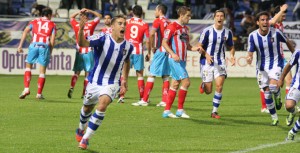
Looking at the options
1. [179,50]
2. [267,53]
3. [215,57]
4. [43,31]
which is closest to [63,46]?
[43,31]

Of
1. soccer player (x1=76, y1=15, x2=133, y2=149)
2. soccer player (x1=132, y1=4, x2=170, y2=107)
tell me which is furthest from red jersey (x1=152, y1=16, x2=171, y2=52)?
soccer player (x1=76, y1=15, x2=133, y2=149)

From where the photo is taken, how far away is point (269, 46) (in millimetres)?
16328

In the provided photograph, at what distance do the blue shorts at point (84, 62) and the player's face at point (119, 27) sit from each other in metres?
9.80

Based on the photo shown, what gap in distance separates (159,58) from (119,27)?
7395mm

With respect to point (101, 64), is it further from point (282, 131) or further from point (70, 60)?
point (70, 60)

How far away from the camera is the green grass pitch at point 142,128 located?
12625mm

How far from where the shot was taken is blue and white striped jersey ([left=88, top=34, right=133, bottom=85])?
12.4 meters

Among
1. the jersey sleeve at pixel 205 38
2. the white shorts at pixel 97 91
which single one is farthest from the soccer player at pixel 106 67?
the jersey sleeve at pixel 205 38

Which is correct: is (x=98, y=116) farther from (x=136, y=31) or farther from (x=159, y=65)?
(x=136, y=31)

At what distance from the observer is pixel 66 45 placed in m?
34.2

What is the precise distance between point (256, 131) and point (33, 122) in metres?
4.16

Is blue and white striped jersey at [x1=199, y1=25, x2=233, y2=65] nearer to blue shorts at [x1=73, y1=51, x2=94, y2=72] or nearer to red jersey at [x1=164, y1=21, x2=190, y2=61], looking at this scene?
red jersey at [x1=164, y1=21, x2=190, y2=61]

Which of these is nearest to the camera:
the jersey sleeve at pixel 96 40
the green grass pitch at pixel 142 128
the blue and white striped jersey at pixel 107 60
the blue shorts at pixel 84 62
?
the jersey sleeve at pixel 96 40

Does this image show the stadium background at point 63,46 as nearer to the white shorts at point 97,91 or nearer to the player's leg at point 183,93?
the player's leg at point 183,93
